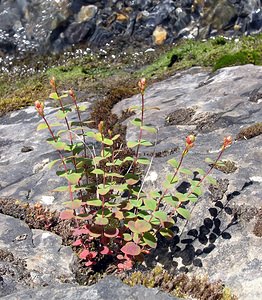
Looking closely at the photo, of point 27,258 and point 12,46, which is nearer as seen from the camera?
point 27,258

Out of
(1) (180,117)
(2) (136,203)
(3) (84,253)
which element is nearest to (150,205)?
(2) (136,203)

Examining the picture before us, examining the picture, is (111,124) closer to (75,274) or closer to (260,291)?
(75,274)

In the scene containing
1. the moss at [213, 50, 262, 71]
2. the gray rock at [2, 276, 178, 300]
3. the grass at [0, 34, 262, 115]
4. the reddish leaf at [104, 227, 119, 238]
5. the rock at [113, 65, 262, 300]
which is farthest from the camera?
the grass at [0, 34, 262, 115]

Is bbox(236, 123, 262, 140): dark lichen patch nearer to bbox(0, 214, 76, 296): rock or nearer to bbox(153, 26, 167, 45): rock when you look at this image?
bbox(0, 214, 76, 296): rock

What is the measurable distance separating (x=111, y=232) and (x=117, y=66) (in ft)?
38.4

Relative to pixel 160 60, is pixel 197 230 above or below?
above

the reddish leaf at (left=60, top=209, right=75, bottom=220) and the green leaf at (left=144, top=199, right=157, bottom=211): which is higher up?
the green leaf at (left=144, top=199, right=157, bottom=211)

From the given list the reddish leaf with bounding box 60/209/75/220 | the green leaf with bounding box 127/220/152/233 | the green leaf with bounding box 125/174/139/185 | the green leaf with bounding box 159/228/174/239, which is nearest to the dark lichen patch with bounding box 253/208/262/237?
the green leaf with bounding box 159/228/174/239

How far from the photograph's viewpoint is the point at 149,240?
21.7ft

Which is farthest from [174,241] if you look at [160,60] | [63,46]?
[63,46]

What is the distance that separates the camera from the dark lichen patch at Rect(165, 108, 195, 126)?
10.8m

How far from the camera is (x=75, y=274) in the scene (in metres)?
6.91

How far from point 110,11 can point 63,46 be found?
2.37 m

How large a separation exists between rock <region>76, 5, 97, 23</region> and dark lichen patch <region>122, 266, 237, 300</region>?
14.8m
